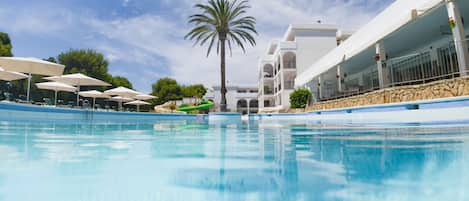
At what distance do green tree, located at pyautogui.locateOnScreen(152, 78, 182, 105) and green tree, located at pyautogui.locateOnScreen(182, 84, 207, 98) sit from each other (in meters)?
1.60

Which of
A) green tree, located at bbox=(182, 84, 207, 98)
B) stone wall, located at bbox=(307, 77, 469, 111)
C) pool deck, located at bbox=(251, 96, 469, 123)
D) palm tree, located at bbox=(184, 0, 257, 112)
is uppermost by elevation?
palm tree, located at bbox=(184, 0, 257, 112)

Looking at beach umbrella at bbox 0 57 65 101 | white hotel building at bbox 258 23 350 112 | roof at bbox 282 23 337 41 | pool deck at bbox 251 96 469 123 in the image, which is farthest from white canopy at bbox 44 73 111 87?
roof at bbox 282 23 337 41

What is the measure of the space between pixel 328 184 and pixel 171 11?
21423mm

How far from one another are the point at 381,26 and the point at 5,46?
30344mm

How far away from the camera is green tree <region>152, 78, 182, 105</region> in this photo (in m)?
39.3

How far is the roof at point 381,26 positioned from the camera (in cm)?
844

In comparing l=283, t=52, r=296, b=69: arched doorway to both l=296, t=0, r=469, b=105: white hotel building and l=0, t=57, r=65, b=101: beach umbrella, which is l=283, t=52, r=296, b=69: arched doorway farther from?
l=0, t=57, r=65, b=101: beach umbrella

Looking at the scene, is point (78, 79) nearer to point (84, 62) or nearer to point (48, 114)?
point (48, 114)

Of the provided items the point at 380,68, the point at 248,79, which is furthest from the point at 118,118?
the point at 248,79

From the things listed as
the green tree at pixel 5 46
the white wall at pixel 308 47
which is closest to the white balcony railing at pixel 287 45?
the white wall at pixel 308 47

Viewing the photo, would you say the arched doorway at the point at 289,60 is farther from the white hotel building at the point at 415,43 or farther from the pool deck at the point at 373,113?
the pool deck at the point at 373,113

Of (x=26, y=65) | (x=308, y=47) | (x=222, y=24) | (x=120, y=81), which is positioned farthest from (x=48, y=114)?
(x=308, y=47)

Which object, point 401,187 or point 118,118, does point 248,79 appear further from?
point 401,187

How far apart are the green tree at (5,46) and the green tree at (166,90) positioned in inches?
704
